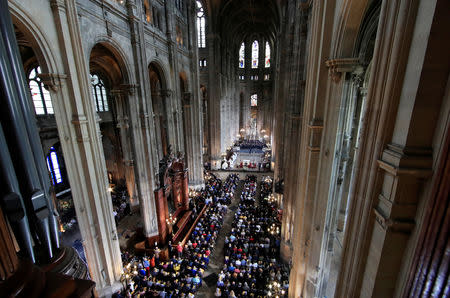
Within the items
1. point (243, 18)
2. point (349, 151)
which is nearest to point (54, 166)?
point (349, 151)

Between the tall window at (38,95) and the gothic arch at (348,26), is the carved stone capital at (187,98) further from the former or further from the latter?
the gothic arch at (348,26)

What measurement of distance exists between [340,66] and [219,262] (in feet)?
34.5

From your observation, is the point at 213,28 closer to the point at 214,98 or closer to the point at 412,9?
the point at 214,98

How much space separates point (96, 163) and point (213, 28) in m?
20.3

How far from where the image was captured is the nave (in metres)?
8.84

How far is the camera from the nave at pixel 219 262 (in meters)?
8.84

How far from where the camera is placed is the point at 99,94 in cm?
1714

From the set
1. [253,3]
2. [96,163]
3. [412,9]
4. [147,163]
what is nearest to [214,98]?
[253,3]

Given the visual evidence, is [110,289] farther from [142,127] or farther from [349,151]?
[349,151]

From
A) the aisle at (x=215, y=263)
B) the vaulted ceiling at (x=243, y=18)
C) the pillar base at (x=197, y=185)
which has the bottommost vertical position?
the aisle at (x=215, y=263)

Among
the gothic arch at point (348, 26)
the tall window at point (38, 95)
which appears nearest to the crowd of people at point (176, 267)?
the gothic arch at point (348, 26)

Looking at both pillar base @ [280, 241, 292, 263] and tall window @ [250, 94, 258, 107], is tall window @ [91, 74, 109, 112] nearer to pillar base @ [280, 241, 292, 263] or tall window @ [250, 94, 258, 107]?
pillar base @ [280, 241, 292, 263]

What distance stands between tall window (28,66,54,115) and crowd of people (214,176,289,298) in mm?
14291

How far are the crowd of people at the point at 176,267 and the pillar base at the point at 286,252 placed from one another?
3.97 meters
